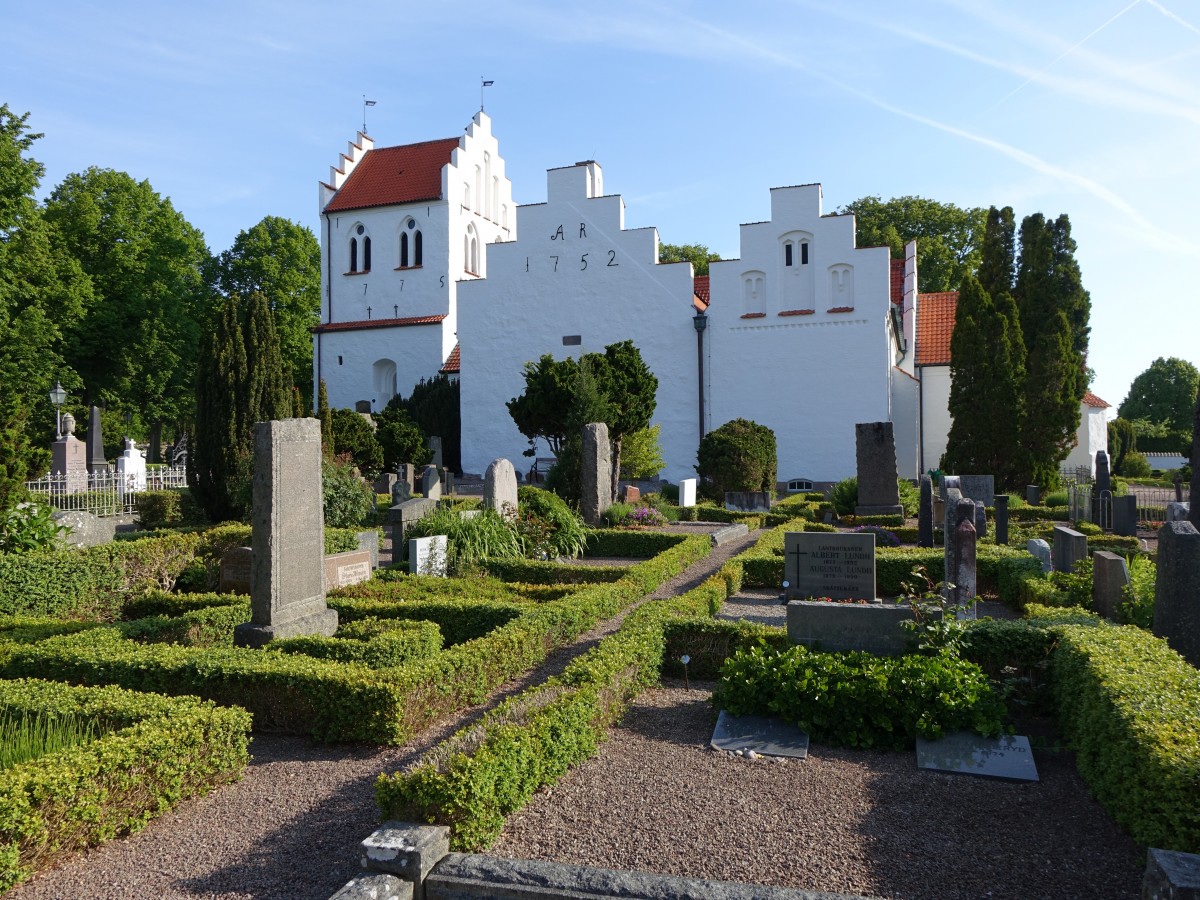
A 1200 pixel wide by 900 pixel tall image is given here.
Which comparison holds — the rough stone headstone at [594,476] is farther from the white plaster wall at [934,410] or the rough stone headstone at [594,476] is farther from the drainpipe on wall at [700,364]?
the white plaster wall at [934,410]

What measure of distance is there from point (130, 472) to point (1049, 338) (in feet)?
83.9

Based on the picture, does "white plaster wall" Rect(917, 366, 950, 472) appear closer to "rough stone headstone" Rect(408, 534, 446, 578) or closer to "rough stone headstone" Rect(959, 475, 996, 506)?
"rough stone headstone" Rect(959, 475, 996, 506)

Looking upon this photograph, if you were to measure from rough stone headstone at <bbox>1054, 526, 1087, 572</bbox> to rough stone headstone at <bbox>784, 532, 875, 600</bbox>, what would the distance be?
2993mm

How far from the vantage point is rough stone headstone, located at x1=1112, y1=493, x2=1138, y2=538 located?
14.4 meters

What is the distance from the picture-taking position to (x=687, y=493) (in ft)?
67.5

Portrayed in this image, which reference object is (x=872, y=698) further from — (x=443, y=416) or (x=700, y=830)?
(x=443, y=416)

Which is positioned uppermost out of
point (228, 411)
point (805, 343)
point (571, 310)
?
point (571, 310)

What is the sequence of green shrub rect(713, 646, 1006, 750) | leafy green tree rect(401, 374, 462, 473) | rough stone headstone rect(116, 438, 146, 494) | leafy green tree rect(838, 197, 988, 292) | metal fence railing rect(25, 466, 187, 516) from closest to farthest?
green shrub rect(713, 646, 1006, 750) < metal fence railing rect(25, 466, 187, 516) < rough stone headstone rect(116, 438, 146, 494) < leafy green tree rect(401, 374, 462, 473) < leafy green tree rect(838, 197, 988, 292)

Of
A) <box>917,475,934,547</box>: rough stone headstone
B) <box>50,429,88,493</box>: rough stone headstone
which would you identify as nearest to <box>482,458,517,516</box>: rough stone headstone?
<box>917,475,934,547</box>: rough stone headstone

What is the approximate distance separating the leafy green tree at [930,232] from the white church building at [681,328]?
7963 mm

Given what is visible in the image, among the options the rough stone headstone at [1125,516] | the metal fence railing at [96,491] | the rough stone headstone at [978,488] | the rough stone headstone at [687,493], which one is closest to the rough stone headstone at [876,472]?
the rough stone headstone at [978,488]

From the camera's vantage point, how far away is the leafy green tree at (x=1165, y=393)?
56281mm

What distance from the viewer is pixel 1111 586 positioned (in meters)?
7.31

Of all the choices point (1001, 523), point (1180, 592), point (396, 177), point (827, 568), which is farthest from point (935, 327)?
point (1180, 592)
